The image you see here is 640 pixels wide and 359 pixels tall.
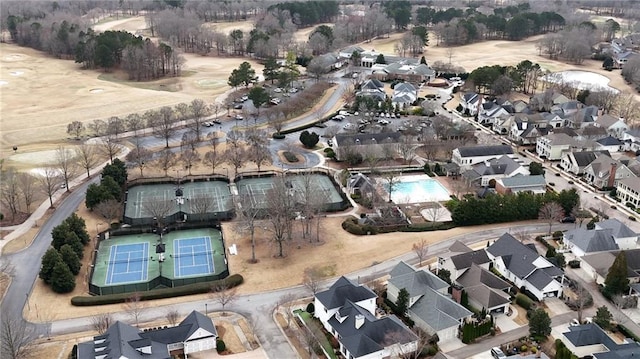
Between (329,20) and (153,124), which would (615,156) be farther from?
(329,20)

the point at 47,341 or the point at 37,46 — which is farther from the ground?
the point at 37,46

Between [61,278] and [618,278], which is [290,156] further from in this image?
[618,278]

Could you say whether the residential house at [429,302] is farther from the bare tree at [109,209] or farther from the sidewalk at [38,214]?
the sidewalk at [38,214]

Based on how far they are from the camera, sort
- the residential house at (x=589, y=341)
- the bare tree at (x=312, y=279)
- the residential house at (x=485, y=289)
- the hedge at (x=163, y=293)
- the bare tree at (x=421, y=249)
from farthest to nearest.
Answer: the bare tree at (x=421, y=249), the bare tree at (x=312, y=279), the hedge at (x=163, y=293), the residential house at (x=485, y=289), the residential house at (x=589, y=341)

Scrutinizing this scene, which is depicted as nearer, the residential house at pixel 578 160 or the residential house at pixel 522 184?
the residential house at pixel 522 184

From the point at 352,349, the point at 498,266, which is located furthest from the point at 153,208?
the point at 498,266

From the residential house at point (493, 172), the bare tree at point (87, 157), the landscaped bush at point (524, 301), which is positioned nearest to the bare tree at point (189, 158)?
the bare tree at point (87, 157)

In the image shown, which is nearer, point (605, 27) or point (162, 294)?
point (162, 294)
